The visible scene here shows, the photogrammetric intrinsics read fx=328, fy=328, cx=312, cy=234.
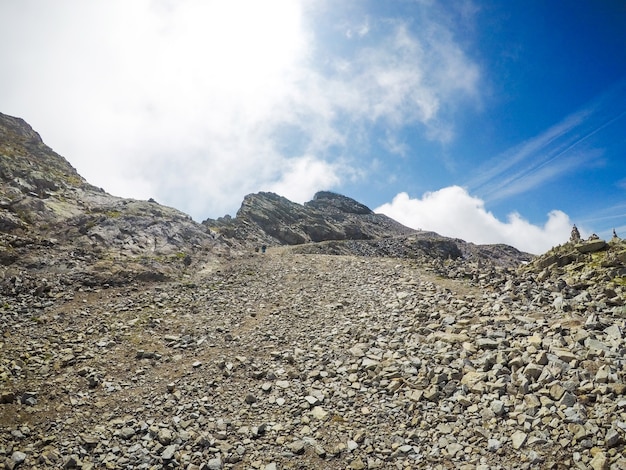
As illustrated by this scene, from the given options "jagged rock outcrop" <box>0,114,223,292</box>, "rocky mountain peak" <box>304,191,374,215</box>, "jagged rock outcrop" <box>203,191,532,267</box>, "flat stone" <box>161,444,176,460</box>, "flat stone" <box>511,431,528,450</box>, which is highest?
"rocky mountain peak" <box>304,191,374,215</box>

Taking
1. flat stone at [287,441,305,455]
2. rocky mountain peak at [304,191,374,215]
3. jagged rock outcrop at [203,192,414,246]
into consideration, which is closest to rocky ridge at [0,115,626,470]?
flat stone at [287,441,305,455]

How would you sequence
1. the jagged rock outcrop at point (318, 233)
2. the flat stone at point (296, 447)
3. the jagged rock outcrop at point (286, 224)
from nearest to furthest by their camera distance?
the flat stone at point (296, 447) < the jagged rock outcrop at point (318, 233) < the jagged rock outcrop at point (286, 224)

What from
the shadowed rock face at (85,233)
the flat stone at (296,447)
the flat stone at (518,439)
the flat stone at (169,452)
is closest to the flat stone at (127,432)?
the flat stone at (169,452)

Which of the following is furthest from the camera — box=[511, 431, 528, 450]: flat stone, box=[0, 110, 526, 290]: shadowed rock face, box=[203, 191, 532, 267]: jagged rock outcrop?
box=[203, 191, 532, 267]: jagged rock outcrop

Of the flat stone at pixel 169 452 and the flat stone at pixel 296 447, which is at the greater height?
the flat stone at pixel 296 447

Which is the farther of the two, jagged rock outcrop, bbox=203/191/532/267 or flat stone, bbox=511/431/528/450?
jagged rock outcrop, bbox=203/191/532/267

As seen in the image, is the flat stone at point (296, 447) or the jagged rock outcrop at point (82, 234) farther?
the jagged rock outcrop at point (82, 234)

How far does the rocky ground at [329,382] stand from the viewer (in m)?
8.88

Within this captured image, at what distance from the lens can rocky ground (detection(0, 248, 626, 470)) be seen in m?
8.88

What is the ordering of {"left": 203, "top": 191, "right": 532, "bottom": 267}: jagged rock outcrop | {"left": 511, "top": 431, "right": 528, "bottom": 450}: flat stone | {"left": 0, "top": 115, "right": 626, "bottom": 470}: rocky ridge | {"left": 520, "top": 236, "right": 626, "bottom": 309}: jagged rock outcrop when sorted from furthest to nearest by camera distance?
{"left": 203, "top": 191, "right": 532, "bottom": 267}: jagged rock outcrop → {"left": 520, "top": 236, "right": 626, "bottom": 309}: jagged rock outcrop → {"left": 0, "top": 115, "right": 626, "bottom": 470}: rocky ridge → {"left": 511, "top": 431, "right": 528, "bottom": 450}: flat stone

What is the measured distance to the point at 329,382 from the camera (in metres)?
12.6

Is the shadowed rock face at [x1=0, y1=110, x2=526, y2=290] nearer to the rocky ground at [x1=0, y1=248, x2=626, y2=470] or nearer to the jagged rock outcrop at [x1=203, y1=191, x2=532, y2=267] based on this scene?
the jagged rock outcrop at [x1=203, y1=191, x2=532, y2=267]

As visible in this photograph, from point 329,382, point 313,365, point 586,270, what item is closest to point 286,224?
point 313,365

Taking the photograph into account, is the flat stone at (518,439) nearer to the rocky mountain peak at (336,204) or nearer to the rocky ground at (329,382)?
the rocky ground at (329,382)
